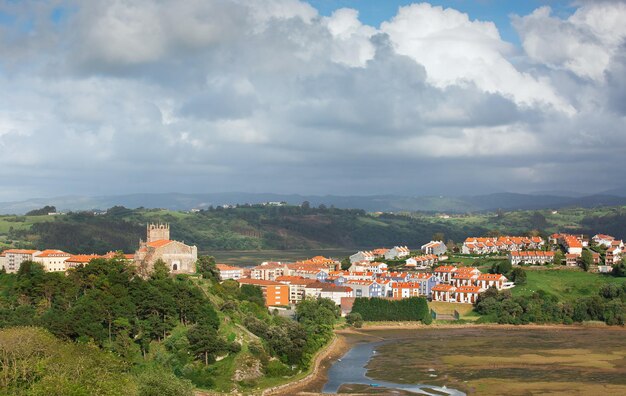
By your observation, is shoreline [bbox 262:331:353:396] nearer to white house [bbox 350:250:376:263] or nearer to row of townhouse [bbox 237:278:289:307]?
row of townhouse [bbox 237:278:289:307]

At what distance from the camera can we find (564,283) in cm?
8512

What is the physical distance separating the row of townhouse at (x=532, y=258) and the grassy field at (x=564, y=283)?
13.0ft

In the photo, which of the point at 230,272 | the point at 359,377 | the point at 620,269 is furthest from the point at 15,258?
the point at 620,269

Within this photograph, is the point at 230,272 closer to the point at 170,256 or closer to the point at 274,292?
the point at 274,292

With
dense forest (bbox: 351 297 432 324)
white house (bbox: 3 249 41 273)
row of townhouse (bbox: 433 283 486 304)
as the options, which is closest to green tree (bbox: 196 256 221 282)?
dense forest (bbox: 351 297 432 324)

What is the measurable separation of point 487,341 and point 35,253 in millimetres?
44708

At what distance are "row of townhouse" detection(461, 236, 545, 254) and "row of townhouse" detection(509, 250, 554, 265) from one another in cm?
744

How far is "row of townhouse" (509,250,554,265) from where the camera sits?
93.2 m

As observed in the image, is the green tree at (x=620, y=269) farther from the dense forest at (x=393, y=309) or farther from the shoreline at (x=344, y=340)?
the dense forest at (x=393, y=309)

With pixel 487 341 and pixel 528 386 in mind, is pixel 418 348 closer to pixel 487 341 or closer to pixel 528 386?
pixel 487 341

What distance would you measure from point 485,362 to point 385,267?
1725 inches

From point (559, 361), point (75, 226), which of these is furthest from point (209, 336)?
point (75, 226)

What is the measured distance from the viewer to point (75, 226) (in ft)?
527

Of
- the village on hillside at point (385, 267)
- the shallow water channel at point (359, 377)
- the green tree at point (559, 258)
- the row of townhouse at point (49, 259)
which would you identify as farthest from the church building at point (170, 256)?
the green tree at point (559, 258)
